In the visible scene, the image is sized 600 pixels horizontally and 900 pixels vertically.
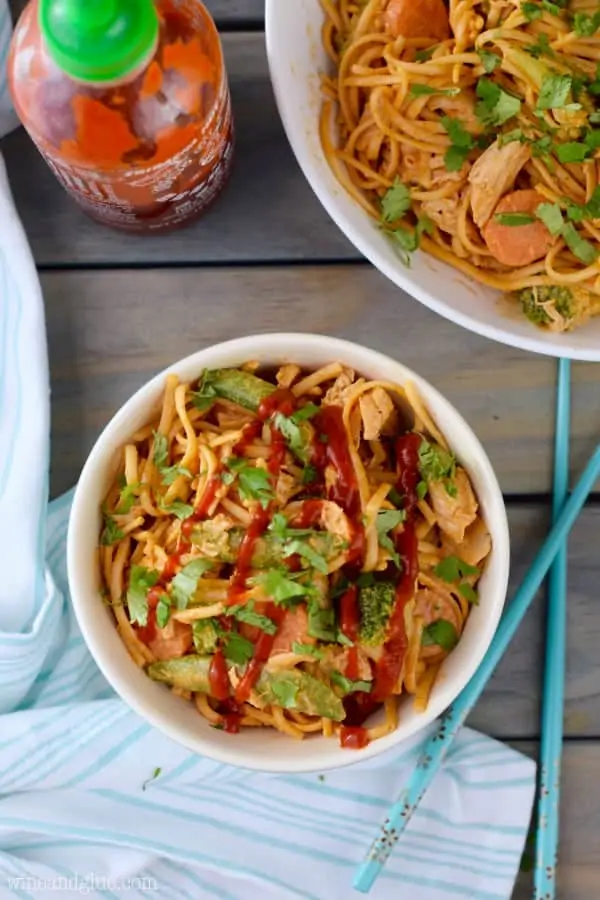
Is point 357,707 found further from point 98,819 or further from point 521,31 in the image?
point 521,31

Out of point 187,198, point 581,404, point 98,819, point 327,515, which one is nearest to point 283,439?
point 327,515

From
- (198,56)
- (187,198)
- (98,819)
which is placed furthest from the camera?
(98,819)

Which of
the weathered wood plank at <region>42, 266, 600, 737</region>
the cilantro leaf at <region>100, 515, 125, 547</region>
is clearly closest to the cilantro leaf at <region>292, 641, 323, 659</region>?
the cilantro leaf at <region>100, 515, 125, 547</region>

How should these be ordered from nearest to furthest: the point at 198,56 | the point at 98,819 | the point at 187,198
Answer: the point at 198,56 → the point at 187,198 → the point at 98,819

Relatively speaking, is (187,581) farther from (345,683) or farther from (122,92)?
(122,92)

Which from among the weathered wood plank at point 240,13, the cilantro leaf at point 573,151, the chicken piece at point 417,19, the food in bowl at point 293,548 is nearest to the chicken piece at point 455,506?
the food in bowl at point 293,548

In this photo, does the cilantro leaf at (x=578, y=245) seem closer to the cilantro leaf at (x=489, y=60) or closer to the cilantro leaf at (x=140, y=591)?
the cilantro leaf at (x=489, y=60)

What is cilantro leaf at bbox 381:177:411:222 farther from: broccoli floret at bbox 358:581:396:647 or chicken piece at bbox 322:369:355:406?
broccoli floret at bbox 358:581:396:647
